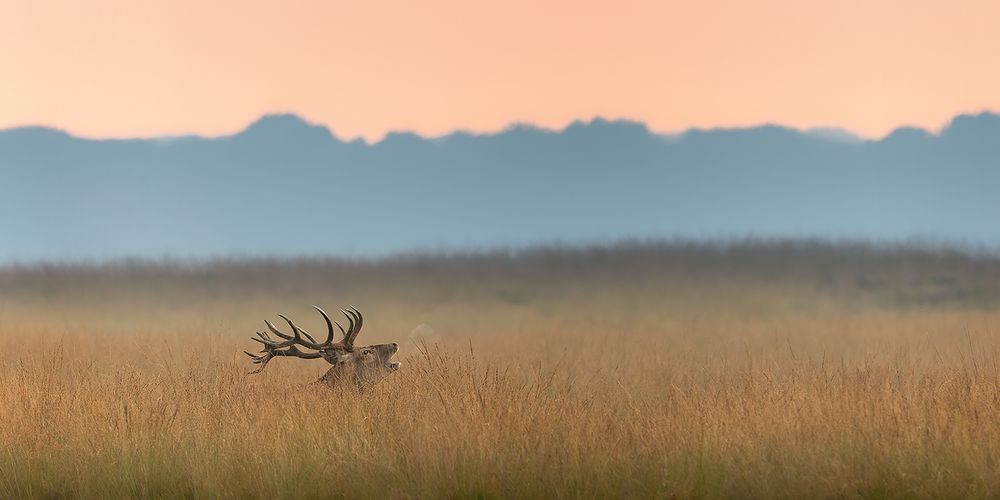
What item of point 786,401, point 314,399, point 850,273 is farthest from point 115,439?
point 850,273

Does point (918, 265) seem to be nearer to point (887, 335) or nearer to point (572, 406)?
point (887, 335)

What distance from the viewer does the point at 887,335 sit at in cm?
2267

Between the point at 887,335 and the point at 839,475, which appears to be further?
the point at 887,335

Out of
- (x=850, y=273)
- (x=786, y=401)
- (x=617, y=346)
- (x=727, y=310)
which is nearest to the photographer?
(x=786, y=401)

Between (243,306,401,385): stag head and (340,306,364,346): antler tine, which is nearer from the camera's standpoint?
(340,306,364,346): antler tine

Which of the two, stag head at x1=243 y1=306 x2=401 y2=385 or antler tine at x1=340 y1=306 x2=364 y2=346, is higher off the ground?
antler tine at x1=340 y1=306 x2=364 y2=346

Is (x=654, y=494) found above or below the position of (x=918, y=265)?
below

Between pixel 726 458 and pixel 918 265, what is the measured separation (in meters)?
23.6

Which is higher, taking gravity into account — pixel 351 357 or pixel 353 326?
pixel 353 326

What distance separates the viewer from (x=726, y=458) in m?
9.49

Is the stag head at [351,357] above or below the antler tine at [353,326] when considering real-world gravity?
below

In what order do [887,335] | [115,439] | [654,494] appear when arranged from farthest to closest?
[887,335] < [115,439] < [654,494]

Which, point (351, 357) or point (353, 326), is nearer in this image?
point (353, 326)

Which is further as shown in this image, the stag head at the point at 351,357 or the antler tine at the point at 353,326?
the stag head at the point at 351,357
